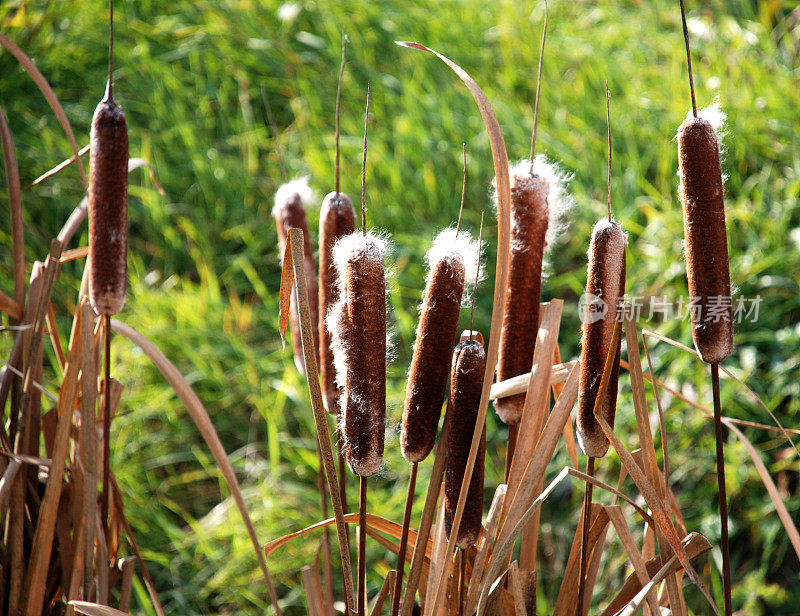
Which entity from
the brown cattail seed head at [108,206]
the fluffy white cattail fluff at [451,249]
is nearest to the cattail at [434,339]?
the fluffy white cattail fluff at [451,249]

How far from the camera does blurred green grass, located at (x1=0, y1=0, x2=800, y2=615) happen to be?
1.79 meters

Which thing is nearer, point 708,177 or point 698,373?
point 708,177

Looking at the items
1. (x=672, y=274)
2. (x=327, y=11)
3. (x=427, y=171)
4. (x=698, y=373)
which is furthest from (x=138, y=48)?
(x=698, y=373)

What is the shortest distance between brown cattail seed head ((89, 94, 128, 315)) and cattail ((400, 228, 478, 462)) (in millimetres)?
320

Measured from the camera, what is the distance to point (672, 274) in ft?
6.45

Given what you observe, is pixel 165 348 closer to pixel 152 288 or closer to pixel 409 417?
pixel 152 288

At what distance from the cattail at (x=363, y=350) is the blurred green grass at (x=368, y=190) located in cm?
90

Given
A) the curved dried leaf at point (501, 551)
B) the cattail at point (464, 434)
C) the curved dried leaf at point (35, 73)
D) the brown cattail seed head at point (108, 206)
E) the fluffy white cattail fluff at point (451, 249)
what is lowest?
the curved dried leaf at point (501, 551)

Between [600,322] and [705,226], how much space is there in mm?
126

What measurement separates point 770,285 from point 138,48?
216cm

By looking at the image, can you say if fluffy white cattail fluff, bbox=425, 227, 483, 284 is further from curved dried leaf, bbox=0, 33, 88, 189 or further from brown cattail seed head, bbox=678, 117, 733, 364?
curved dried leaf, bbox=0, 33, 88, 189

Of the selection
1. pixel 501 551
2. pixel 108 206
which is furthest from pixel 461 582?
pixel 108 206

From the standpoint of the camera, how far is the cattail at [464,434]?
753 mm

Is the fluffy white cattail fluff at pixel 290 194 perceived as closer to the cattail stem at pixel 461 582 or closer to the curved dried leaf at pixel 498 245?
the curved dried leaf at pixel 498 245
